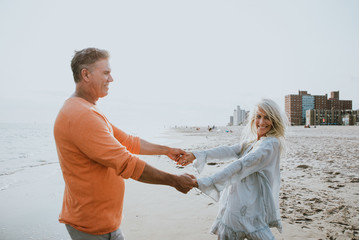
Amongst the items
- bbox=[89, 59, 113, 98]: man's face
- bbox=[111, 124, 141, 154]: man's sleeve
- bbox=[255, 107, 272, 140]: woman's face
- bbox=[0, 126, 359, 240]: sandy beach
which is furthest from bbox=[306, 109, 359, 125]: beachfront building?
bbox=[89, 59, 113, 98]: man's face

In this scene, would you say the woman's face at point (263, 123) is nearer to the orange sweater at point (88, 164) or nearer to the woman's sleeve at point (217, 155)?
the woman's sleeve at point (217, 155)

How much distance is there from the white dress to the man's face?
4.54 ft

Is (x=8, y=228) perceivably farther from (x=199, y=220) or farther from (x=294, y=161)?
(x=294, y=161)

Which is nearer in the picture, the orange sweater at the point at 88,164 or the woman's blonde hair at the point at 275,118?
the orange sweater at the point at 88,164

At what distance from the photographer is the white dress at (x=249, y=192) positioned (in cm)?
248

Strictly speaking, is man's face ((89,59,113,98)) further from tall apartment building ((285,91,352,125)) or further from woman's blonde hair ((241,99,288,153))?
tall apartment building ((285,91,352,125))

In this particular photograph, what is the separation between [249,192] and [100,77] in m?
1.94

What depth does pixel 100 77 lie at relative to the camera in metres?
2.29

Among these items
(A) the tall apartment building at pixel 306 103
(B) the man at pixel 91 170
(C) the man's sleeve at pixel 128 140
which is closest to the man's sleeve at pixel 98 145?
(B) the man at pixel 91 170

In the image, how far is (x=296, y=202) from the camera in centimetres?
554

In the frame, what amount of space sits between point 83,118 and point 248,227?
1.92 metres

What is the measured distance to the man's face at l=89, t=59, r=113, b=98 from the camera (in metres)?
2.25

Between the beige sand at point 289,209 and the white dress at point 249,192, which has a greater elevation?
the white dress at point 249,192

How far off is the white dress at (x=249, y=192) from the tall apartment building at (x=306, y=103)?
6983 inches
